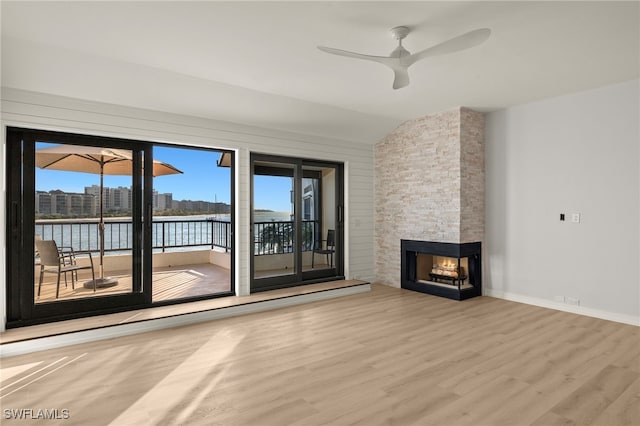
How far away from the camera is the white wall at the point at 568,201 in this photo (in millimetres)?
4488

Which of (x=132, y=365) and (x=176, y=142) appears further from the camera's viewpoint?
(x=176, y=142)

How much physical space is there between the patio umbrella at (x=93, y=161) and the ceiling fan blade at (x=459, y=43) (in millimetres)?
3728

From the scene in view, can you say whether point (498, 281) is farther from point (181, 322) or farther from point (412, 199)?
point (181, 322)

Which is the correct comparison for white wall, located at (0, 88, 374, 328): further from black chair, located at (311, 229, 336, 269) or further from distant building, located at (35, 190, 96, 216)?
distant building, located at (35, 190, 96, 216)

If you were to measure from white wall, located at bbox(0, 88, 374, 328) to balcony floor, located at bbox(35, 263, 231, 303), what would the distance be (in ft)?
1.65

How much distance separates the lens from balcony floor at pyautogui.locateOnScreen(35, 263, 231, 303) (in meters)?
4.29

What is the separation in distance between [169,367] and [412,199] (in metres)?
4.55

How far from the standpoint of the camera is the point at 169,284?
6055 mm

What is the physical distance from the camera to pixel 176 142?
492cm

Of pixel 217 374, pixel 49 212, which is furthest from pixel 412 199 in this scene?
pixel 49 212

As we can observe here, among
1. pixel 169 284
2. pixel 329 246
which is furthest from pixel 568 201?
pixel 169 284

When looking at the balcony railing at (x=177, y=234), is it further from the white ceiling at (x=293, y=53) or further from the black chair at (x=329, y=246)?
the white ceiling at (x=293, y=53)

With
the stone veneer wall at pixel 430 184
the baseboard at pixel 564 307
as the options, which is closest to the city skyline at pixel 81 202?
the stone veneer wall at pixel 430 184

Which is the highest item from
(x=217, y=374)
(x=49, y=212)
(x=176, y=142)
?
(x=176, y=142)
